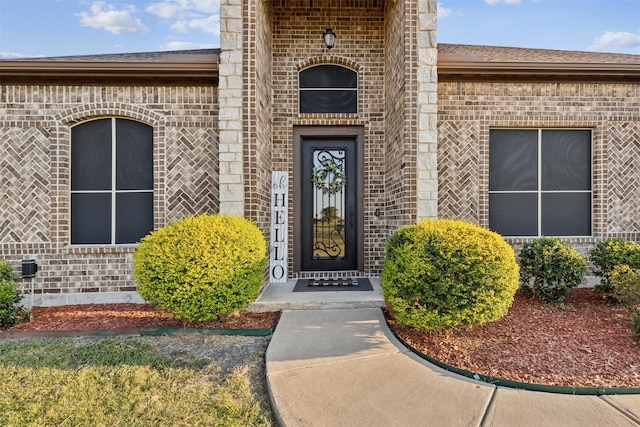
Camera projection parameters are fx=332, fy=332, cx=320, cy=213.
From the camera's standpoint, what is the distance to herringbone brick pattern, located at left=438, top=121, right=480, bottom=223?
572cm

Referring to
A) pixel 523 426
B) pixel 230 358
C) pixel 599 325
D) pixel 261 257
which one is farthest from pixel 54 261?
pixel 599 325

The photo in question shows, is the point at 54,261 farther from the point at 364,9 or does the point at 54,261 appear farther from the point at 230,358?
the point at 364,9

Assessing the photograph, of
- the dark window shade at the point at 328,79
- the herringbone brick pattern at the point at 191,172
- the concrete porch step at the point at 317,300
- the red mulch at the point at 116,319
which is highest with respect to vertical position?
the dark window shade at the point at 328,79

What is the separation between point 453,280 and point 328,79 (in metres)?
4.48

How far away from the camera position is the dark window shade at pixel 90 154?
548 cm

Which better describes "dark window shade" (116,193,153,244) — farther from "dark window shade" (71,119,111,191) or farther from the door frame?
the door frame

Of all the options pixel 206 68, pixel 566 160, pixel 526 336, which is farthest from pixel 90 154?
pixel 566 160

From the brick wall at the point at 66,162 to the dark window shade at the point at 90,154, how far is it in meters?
0.12

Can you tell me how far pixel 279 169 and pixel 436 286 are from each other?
3.77 m

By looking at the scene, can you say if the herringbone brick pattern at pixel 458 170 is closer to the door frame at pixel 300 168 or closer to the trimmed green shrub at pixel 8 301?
the door frame at pixel 300 168

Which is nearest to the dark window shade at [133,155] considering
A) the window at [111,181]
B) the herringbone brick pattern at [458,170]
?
the window at [111,181]

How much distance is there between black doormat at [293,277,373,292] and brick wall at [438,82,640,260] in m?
1.86

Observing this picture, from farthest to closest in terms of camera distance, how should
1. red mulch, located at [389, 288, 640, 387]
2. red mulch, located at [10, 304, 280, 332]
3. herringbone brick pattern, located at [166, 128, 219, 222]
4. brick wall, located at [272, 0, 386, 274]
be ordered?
1. brick wall, located at [272, 0, 386, 274]
2. herringbone brick pattern, located at [166, 128, 219, 222]
3. red mulch, located at [10, 304, 280, 332]
4. red mulch, located at [389, 288, 640, 387]

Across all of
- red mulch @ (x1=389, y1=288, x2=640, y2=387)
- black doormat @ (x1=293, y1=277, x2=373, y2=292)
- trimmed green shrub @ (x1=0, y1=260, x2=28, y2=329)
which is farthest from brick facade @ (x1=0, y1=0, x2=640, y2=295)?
red mulch @ (x1=389, y1=288, x2=640, y2=387)
